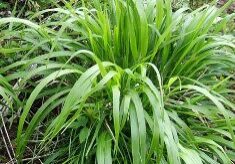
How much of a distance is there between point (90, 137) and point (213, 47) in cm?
77

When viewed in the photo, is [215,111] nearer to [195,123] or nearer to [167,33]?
[195,123]

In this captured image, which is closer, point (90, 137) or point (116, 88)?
point (116, 88)

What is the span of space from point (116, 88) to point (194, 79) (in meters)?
0.57

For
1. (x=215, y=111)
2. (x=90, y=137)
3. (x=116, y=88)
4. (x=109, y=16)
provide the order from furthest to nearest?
(x=109, y=16) < (x=215, y=111) < (x=90, y=137) < (x=116, y=88)

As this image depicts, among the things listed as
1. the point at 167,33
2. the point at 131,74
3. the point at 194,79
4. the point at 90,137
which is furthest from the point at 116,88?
the point at 194,79

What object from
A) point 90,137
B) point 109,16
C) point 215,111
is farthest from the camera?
point 109,16

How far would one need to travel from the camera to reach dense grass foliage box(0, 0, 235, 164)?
6.24 ft

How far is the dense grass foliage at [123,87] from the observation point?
1.90 m

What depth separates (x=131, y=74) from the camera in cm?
199

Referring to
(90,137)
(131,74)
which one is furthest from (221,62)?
(90,137)

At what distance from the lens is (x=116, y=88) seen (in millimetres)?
1911

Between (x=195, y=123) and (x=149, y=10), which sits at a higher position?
(x=149, y=10)

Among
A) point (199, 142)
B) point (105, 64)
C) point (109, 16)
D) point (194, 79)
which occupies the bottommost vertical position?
point (199, 142)

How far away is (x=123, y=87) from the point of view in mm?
2053
